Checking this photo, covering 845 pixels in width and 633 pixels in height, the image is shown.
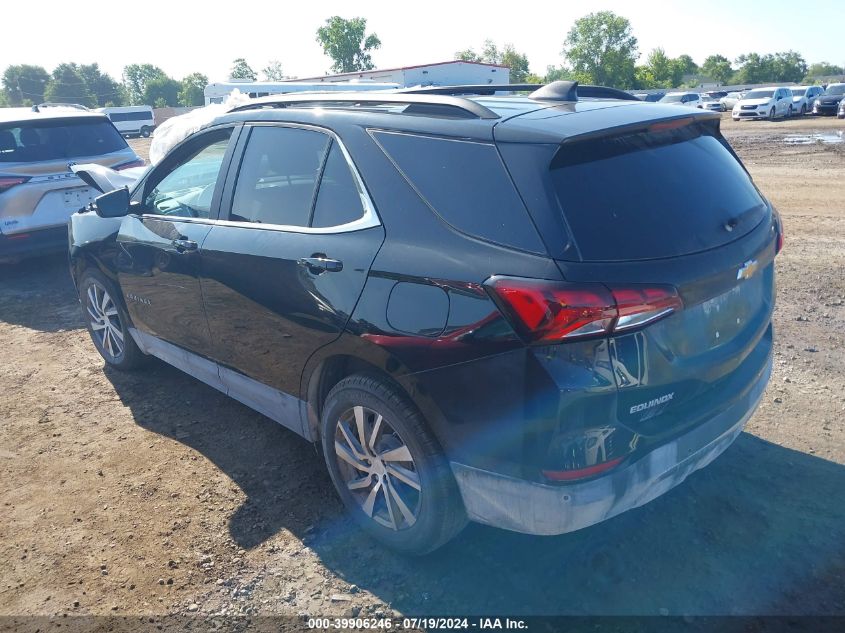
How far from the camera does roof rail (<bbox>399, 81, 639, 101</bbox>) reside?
3.19 meters

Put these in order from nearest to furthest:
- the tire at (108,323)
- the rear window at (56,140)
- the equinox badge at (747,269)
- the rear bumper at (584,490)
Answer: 1. the rear bumper at (584,490)
2. the equinox badge at (747,269)
3. the tire at (108,323)
4. the rear window at (56,140)

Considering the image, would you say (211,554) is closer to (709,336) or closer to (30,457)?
(30,457)

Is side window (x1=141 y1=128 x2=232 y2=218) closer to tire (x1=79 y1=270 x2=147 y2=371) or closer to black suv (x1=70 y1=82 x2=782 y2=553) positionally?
black suv (x1=70 y1=82 x2=782 y2=553)

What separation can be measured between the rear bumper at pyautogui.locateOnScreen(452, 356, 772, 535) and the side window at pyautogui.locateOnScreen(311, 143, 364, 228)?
1195 millimetres

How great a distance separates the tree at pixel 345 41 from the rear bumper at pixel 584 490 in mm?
98191

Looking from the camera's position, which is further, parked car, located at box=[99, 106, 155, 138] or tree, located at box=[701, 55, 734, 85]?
tree, located at box=[701, 55, 734, 85]

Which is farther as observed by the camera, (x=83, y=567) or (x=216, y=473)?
(x=216, y=473)

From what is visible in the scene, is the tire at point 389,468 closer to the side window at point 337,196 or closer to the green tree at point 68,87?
the side window at point 337,196

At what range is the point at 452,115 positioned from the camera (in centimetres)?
278

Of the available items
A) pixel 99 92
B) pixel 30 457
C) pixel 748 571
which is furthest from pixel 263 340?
pixel 99 92

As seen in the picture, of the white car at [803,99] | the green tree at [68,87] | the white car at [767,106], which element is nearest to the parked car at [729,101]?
the white car at [803,99]

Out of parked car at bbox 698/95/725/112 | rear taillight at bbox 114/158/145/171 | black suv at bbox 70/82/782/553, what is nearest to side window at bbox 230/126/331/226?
black suv at bbox 70/82/782/553

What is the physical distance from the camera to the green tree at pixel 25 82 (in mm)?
102188

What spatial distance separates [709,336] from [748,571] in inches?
41.7
